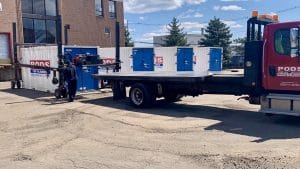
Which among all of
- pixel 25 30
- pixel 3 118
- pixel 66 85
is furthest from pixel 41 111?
pixel 25 30

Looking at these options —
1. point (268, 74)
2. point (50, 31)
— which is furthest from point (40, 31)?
point (268, 74)

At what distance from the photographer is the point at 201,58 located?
25.5 metres

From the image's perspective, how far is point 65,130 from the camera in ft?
29.9

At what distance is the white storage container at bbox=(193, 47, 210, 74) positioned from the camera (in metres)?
24.7

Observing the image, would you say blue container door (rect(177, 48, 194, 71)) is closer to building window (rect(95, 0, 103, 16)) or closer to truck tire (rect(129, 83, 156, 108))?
truck tire (rect(129, 83, 156, 108))

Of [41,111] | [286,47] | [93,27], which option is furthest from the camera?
[93,27]

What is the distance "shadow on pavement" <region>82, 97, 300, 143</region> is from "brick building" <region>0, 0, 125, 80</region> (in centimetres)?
1817

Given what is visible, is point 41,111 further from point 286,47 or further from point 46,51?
point 286,47

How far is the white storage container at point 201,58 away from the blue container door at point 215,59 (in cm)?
49

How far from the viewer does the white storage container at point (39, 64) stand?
56.3 feet

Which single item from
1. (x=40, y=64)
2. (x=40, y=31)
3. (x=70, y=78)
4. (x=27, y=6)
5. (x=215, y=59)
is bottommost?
(x=70, y=78)

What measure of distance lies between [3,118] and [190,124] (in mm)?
5616

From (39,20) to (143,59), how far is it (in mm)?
13970

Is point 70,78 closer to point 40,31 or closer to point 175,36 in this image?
point 40,31
